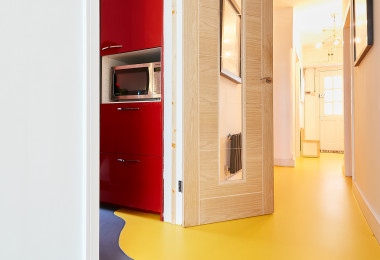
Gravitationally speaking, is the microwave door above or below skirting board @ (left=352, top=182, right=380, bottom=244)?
above

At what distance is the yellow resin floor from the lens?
1339 millimetres

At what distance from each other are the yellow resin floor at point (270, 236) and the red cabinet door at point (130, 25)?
4.23 feet

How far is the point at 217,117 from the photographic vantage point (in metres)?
1.83

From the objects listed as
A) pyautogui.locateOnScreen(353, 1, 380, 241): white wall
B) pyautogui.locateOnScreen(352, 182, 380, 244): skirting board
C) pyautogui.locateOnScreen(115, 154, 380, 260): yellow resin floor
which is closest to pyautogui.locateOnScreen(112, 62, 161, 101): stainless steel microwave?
pyautogui.locateOnScreen(115, 154, 380, 260): yellow resin floor

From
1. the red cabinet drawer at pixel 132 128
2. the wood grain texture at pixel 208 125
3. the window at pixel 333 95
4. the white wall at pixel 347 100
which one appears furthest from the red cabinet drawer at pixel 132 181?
the window at pixel 333 95

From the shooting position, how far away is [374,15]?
65.1 inches

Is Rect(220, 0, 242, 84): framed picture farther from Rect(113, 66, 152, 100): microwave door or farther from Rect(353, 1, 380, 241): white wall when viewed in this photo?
Rect(353, 1, 380, 241): white wall

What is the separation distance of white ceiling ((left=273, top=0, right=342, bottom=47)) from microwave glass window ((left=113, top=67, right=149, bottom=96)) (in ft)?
11.2

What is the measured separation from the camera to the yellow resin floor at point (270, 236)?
1339 mm
